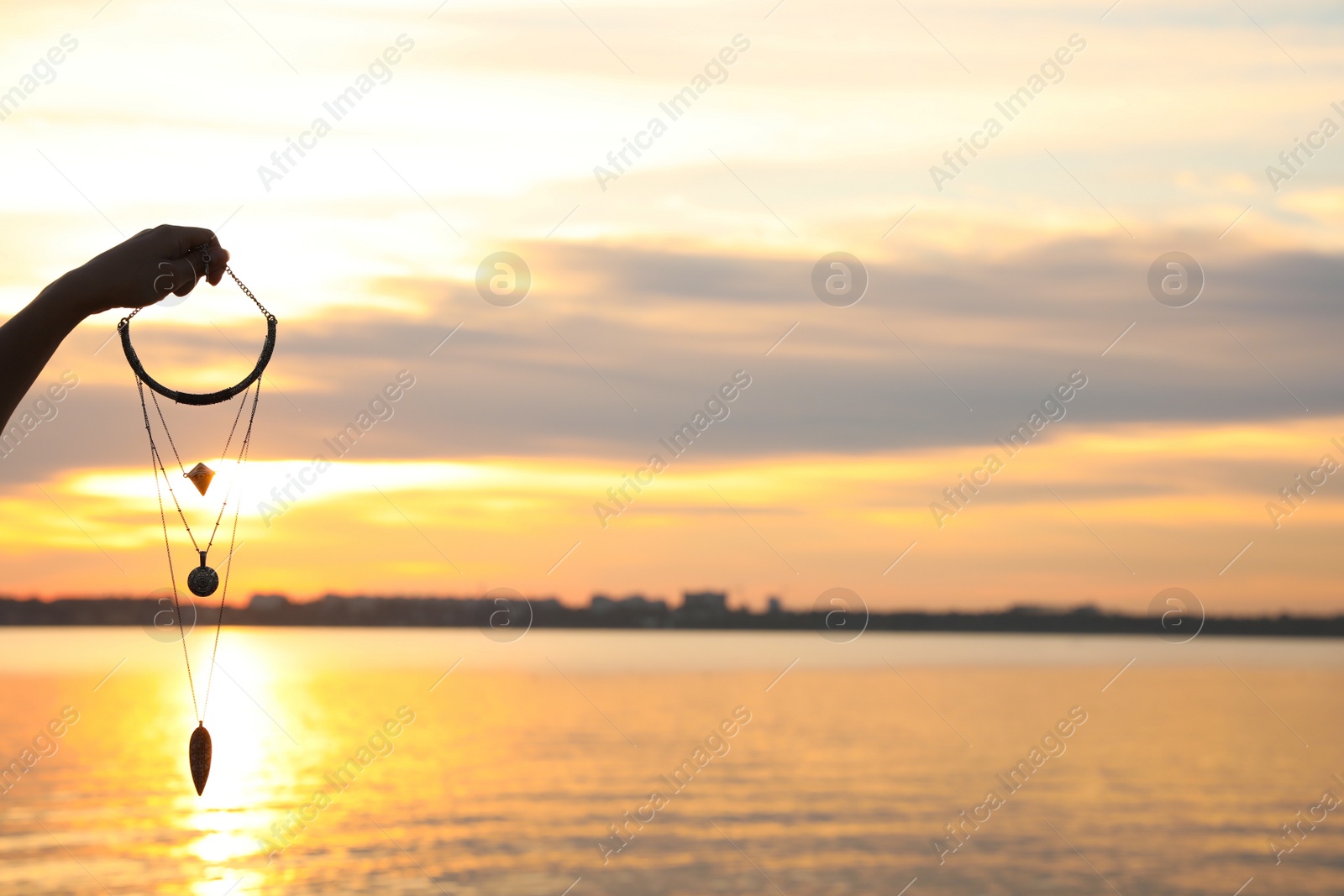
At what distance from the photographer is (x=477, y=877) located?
50.2 m

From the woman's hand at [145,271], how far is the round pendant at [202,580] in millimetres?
3181

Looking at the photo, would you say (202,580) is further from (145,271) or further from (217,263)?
(145,271)

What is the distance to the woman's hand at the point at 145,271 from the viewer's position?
3.04 m

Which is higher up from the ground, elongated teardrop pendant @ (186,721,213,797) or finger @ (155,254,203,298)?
finger @ (155,254,203,298)

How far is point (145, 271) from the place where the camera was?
10.3 ft

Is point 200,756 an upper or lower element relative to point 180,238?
lower

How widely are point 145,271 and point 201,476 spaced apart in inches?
134

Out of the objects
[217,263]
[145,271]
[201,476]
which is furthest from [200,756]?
[145,271]

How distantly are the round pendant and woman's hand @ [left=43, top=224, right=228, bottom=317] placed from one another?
10.4ft

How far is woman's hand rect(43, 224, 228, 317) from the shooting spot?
3035 mm

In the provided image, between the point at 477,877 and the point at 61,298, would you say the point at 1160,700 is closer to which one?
the point at 477,877

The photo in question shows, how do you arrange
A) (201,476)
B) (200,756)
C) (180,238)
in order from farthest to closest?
1. (200,756)
2. (201,476)
3. (180,238)

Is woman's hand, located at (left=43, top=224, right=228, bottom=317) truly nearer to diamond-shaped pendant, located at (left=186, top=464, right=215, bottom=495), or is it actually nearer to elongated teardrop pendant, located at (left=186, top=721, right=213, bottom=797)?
diamond-shaped pendant, located at (left=186, top=464, right=215, bottom=495)

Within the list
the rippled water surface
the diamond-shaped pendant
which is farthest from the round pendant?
the rippled water surface
